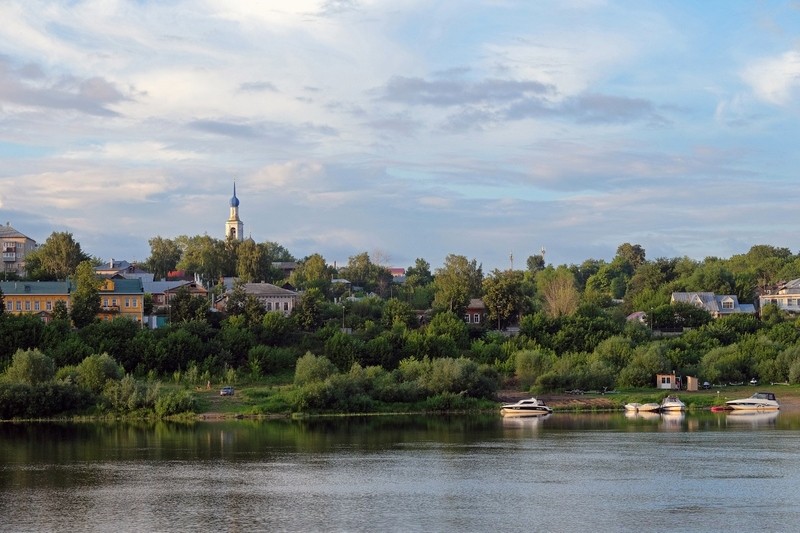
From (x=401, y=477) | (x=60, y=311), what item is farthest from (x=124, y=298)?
(x=401, y=477)

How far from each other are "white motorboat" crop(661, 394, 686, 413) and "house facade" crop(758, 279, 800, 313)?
69.1m

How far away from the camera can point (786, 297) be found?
6624 inches

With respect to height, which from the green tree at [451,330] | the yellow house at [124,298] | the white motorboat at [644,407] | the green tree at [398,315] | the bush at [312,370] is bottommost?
the white motorboat at [644,407]

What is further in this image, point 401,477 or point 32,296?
point 32,296

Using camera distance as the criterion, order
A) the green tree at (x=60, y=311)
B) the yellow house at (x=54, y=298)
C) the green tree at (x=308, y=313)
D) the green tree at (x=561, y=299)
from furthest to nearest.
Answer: the green tree at (x=561, y=299)
the green tree at (x=308, y=313)
the yellow house at (x=54, y=298)
the green tree at (x=60, y=311)

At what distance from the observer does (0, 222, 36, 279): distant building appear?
169 metres

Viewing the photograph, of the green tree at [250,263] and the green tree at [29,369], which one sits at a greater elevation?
the green tree at [250,263]

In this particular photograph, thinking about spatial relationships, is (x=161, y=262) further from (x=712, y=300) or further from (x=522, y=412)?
(x=522, y=412)

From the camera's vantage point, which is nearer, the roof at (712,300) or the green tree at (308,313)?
the green tree at (308,313)

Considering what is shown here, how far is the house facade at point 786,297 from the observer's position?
547 feet

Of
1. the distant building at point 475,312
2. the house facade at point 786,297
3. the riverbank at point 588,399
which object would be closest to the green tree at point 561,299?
the distant building at point 475,312

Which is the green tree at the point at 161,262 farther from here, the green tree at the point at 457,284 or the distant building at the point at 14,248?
the green tree at the point at 457,284

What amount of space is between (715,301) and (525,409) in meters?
73.0

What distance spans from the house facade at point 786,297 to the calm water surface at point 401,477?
282 feet
